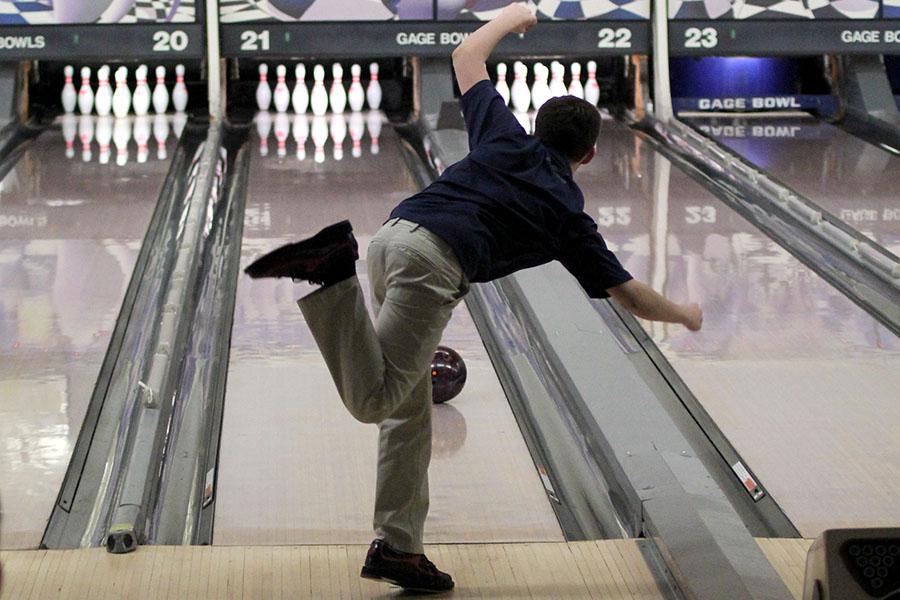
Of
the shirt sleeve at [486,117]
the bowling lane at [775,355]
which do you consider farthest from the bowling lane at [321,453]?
the shirt sleeve at [486,117]

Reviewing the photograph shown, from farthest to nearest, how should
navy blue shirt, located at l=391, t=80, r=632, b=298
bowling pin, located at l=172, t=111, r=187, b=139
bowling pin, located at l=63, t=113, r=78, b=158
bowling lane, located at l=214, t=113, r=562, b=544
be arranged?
bowling pin, located at l=172, t=111, r=187, b=139 < bowling pin, located at l=63, t=113, r=78, b=158 < bowling lane, located at l=214, t=113, r=562, b=544 < navy blue shirt, located at l=391, t=80, r=632, b=298

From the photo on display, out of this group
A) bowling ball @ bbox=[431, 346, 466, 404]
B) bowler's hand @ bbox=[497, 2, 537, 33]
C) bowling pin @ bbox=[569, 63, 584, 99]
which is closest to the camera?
bowler's hand @ bbox=[497, 2, 537, 33]

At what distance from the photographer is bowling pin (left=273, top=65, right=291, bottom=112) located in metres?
6.95

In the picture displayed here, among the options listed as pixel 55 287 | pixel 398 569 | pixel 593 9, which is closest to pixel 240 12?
pixel 593 9

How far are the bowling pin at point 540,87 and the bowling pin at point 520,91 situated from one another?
35 millimetres

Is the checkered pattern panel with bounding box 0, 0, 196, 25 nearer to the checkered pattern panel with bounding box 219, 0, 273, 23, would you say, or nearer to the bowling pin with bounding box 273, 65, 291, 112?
the checkered pattern panel with bounding box 219, 0, 273, 23

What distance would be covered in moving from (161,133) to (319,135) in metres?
0.76

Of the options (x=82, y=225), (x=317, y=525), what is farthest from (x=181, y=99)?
(x=317, y=525)

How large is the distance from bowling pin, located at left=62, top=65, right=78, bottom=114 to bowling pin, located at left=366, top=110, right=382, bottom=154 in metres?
1.50

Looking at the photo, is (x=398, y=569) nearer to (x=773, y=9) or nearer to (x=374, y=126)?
(x=374, y=126)

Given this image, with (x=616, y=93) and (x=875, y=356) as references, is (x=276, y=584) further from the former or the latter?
(x=616, y=93)

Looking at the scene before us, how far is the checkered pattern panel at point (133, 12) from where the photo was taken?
6.45 metres

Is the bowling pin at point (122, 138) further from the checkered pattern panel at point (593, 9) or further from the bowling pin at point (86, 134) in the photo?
the checkered pattern panel at point (593, 9)

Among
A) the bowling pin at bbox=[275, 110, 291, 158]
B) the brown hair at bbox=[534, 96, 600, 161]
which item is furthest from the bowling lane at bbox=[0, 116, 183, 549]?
the brown hair at bbox=[534, 96, 600, 161]
